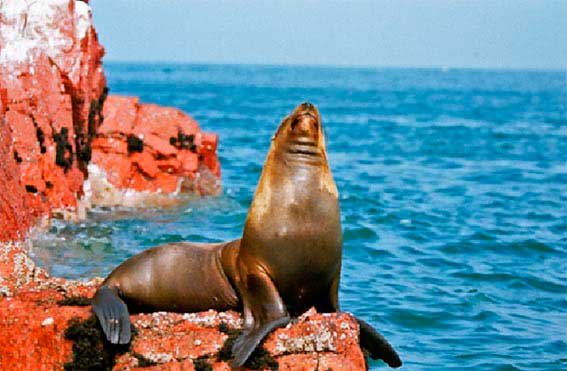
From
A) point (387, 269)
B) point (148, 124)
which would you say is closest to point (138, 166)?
point (148, 124)

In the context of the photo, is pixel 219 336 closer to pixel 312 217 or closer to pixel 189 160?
pixel 312 217

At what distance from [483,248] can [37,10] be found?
249 inches

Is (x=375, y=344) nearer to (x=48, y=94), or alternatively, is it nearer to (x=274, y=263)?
(x=274, y=263)

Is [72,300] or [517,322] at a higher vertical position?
[72,300]

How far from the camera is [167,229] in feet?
40.6

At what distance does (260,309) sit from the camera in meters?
5.71

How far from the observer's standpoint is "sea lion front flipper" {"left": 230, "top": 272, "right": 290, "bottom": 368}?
212 inches

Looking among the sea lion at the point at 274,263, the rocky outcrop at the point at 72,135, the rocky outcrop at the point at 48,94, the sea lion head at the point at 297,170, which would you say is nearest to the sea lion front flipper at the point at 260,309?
the sea lion at the point at 274,263

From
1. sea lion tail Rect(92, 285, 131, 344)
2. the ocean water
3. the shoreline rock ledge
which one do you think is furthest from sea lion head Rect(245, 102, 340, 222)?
the ocean water

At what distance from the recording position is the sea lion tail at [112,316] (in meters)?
5.34

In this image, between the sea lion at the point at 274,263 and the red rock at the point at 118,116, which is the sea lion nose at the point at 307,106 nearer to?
the sea lion at the point at 274,263

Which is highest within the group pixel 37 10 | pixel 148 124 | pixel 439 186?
pixel 37 10

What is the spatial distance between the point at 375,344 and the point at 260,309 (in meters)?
0.74

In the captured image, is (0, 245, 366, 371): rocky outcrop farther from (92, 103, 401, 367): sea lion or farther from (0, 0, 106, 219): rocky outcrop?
(0, 0, 106, 219): rocky outcrop
